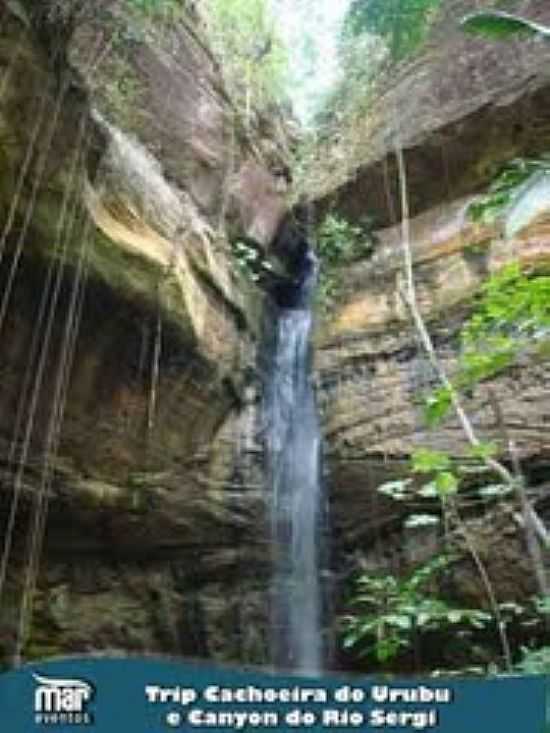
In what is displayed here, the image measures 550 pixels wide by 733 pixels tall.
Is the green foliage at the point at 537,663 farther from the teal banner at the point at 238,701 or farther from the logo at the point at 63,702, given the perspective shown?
the logo at the point at 63,702

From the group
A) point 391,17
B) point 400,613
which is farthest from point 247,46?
point 400,613

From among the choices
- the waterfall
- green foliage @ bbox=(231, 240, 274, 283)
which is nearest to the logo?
the waterfall

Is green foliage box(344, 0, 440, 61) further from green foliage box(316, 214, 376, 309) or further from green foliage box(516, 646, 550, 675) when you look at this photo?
green foliage box(516, 646, 550, 675)

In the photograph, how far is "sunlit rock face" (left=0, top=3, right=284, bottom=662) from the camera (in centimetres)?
593

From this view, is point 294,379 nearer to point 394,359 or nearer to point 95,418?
point 394,359

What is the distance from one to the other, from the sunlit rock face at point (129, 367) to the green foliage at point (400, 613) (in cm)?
136

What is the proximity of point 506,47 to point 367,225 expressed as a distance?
6.31 feet

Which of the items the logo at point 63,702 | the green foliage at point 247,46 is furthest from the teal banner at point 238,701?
the green foliage at point 247,46

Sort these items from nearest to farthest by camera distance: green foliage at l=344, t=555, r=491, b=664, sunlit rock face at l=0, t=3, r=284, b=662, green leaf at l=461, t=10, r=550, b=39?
green leaf at l=461, t=10, r=550, b=39
green foliage at l=344, t=555, r=491, b=664
sunlit rock face at l=0, t=3, r=284, b=662

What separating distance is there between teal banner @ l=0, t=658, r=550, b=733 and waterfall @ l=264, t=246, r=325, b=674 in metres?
5.70

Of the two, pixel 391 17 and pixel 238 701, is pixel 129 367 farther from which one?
pixel 238 701

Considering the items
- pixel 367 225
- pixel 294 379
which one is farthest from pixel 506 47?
pixel 294 379

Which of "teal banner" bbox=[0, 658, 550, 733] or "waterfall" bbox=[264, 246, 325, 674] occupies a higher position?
"waterfall" bbox=[264, 246, 325, 674]

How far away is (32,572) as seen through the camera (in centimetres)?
720
